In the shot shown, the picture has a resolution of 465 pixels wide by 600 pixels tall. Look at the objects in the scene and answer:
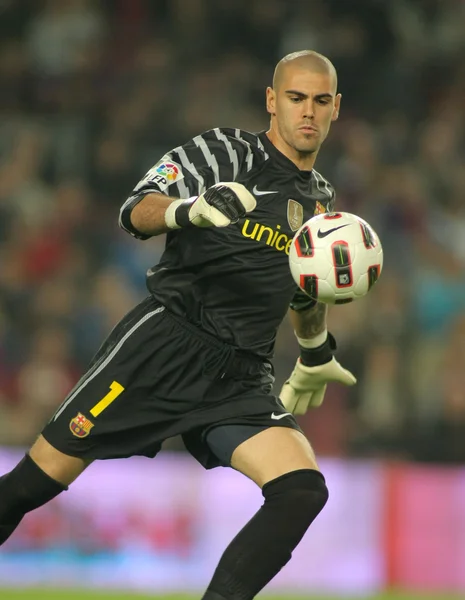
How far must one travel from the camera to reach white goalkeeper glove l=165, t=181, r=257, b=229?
4.10 meters

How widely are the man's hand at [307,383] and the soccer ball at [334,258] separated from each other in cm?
92

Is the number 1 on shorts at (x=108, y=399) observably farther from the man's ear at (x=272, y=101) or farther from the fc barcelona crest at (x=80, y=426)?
the man's ear at (x=272, y=101)

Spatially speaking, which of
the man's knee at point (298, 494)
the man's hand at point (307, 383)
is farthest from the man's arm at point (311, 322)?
the man's knee at point (298, 494)

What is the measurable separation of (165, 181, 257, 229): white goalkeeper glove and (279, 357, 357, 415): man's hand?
145cm

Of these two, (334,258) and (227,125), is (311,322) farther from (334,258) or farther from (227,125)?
(227,125)

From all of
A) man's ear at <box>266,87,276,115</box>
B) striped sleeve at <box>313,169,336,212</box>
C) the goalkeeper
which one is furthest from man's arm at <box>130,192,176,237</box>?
striped sleeve at <box>313,169,336,212</box>

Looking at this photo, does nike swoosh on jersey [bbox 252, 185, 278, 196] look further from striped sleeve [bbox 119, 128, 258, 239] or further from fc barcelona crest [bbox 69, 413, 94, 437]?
→ fc barcelona crest [bbox 69, 413, 94, 437]

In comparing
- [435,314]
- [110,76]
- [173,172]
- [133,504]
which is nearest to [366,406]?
[435,314]

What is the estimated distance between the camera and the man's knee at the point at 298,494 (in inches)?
172

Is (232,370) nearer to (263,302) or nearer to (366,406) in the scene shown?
(263,302)

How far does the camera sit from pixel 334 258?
4.50 m

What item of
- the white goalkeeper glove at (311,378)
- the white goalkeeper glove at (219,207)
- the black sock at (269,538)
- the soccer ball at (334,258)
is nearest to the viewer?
the white goalkeeper glove at (219,207)

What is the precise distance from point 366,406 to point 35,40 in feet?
15.3

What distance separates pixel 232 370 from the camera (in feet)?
15.8
